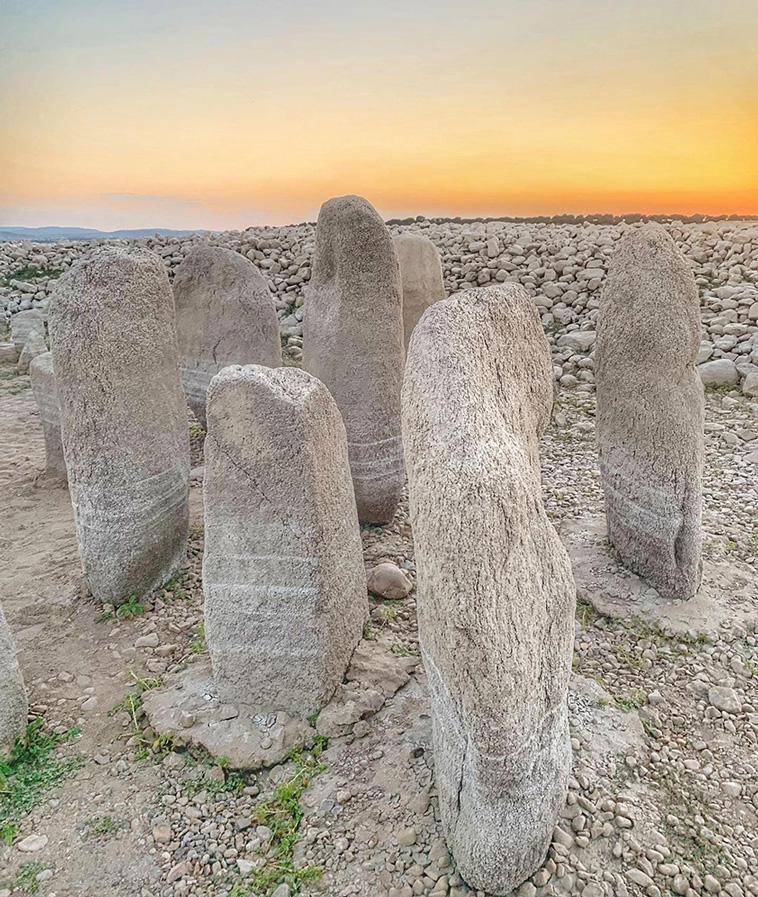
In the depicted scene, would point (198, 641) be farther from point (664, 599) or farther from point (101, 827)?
point (664, 599)

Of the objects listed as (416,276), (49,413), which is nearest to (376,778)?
(49,413)

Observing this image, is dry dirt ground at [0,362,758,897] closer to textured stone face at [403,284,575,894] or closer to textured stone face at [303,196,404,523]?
textured stone face at [403,284,575,894]

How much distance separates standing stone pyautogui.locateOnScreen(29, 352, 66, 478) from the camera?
6.63 meters

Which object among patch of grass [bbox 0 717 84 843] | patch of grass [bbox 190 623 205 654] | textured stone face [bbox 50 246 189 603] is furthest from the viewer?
textured stone face [bbox 50 246 189 603]

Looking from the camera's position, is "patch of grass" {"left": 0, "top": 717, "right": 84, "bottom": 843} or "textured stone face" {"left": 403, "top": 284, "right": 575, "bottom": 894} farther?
"patch of grass" {"left": 0, "top": 717, "right": 84, "bottom": 843}

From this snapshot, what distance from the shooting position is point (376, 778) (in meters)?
3.07

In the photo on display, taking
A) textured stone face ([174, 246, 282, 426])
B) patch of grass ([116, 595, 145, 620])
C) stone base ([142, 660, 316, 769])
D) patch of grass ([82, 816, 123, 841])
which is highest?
textured stone face ([174, 246, 282, 426])

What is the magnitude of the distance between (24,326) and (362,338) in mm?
9417

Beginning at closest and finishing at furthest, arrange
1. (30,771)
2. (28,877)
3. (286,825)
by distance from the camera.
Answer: (28,877) → (286,825) → (30,771)

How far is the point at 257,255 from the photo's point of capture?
13.1 meters

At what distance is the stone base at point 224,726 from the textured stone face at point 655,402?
2414mm

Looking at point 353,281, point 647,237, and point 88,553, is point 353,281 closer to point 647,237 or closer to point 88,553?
point 647,237

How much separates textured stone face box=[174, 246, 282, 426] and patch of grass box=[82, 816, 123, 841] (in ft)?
14.7

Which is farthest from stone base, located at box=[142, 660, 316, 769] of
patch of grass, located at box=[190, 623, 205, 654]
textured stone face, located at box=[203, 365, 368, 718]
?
patch of grass, located at box=[190, 623, 205, 654]
